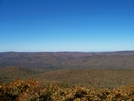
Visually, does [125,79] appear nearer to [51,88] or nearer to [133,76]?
[133,76]

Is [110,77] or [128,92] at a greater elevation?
[128,92]

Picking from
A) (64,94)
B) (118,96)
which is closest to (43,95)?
(64,94)

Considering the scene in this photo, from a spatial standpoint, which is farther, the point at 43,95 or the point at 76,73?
the point at 76,73

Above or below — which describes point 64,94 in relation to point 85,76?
above

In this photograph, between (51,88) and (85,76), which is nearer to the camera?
(51,88)

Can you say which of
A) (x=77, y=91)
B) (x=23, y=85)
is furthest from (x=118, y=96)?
(x=23, y=85)

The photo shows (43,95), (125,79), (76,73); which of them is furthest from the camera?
(76,73)

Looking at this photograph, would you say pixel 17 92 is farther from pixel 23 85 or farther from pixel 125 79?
pixel 125 79

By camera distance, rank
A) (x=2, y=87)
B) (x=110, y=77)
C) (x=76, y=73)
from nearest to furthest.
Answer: (x=2, y=87) < (x=110, y=77) < (x=76, y=73)

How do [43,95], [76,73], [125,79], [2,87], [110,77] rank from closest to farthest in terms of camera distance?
1. [43,95]
2. [2,87]
3. [125,79]
4. [110,77]
5. [76,73]
